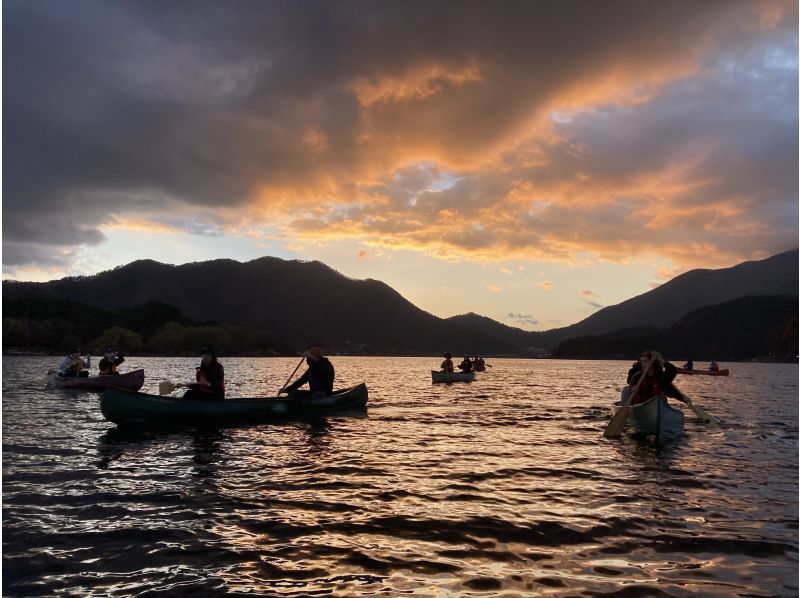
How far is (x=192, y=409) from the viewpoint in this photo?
64.9 feet

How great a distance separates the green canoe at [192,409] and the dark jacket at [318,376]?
2.52 feet

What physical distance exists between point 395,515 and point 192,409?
43.3 feet

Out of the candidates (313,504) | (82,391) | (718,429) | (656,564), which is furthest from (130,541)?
(82,391)

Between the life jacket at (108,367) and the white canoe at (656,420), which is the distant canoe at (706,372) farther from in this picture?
the life jacket at (108,367)

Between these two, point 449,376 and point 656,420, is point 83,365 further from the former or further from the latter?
point 656,420

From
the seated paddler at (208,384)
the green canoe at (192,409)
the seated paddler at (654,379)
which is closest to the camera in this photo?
the seated paddler at (654,379)

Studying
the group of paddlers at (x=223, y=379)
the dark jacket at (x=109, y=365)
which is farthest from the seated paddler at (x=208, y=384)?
the dark jacket at (x=109, y=365)

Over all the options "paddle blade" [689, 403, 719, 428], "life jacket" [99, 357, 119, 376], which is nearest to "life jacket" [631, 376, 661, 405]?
"paddle blade" [689, 403, 719, 428]

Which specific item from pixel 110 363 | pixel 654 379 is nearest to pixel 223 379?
pixel 654 379

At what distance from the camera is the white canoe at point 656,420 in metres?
17.8

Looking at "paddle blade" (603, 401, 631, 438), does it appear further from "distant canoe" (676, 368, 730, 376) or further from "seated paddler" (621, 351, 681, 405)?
"distant canoe" (676, 368, 730, 376)

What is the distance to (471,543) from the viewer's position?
26.0ft

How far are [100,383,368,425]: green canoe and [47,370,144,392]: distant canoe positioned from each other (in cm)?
1552

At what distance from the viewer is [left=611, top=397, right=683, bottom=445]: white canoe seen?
17.8m
